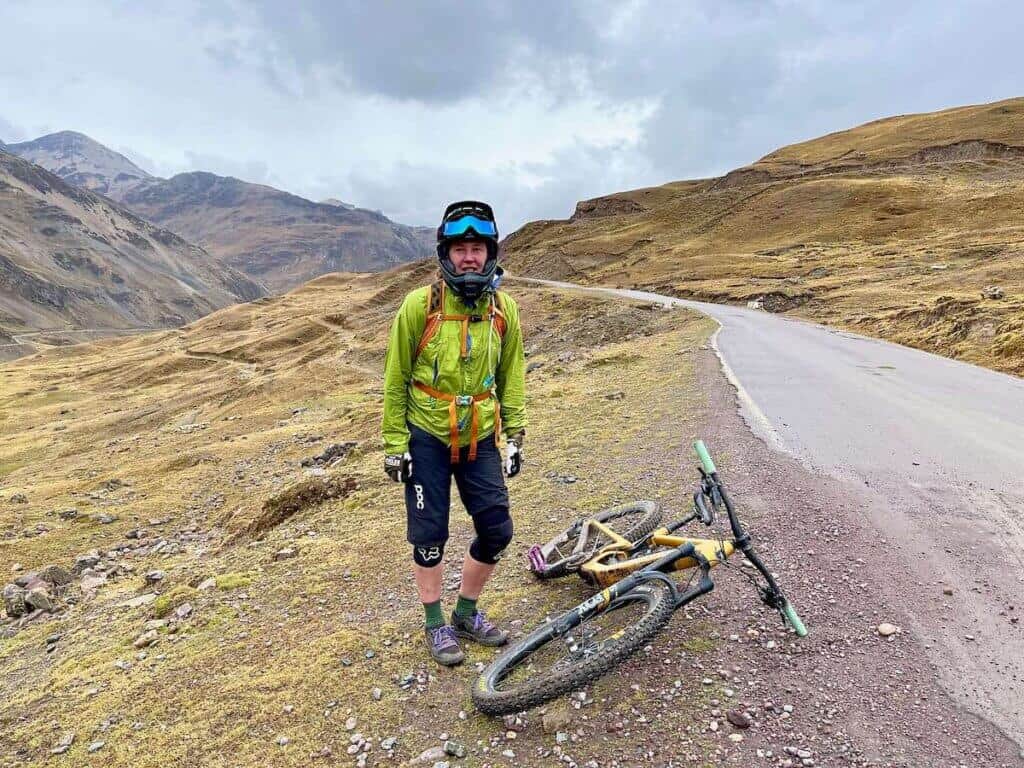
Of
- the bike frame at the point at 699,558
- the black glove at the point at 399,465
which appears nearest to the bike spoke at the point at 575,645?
the bike frame at the point at 699,558

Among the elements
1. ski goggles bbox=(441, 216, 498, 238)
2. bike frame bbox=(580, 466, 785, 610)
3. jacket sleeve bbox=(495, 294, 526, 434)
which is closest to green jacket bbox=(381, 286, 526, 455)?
jacket sleeve bbox=(495, 294, 526, 434)

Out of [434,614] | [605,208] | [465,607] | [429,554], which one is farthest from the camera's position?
[605,208]

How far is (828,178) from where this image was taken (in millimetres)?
70438

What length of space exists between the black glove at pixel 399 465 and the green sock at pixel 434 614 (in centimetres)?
116

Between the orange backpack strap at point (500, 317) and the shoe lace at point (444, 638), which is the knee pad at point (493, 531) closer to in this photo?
the shoe lace at point (444, 638)

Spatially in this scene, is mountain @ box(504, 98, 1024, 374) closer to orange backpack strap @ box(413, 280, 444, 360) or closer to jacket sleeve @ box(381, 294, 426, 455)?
orange backpack strap @ box(413, 280, 444, 360)

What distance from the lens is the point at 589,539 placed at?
18.0 feet

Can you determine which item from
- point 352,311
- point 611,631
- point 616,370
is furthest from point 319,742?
point 352,311

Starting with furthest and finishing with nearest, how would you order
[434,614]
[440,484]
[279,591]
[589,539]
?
1. [279,591]
2. [589,539]
3. [434,614]
4. [440,484]

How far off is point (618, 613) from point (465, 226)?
10.2ft

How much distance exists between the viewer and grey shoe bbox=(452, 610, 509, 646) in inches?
186


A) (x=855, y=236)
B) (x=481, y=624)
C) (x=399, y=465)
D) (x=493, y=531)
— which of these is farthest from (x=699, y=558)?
(x=855, y=236)

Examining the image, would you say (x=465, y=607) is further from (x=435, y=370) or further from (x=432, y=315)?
(x=432, y=315)

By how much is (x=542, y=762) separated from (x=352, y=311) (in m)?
57.6
